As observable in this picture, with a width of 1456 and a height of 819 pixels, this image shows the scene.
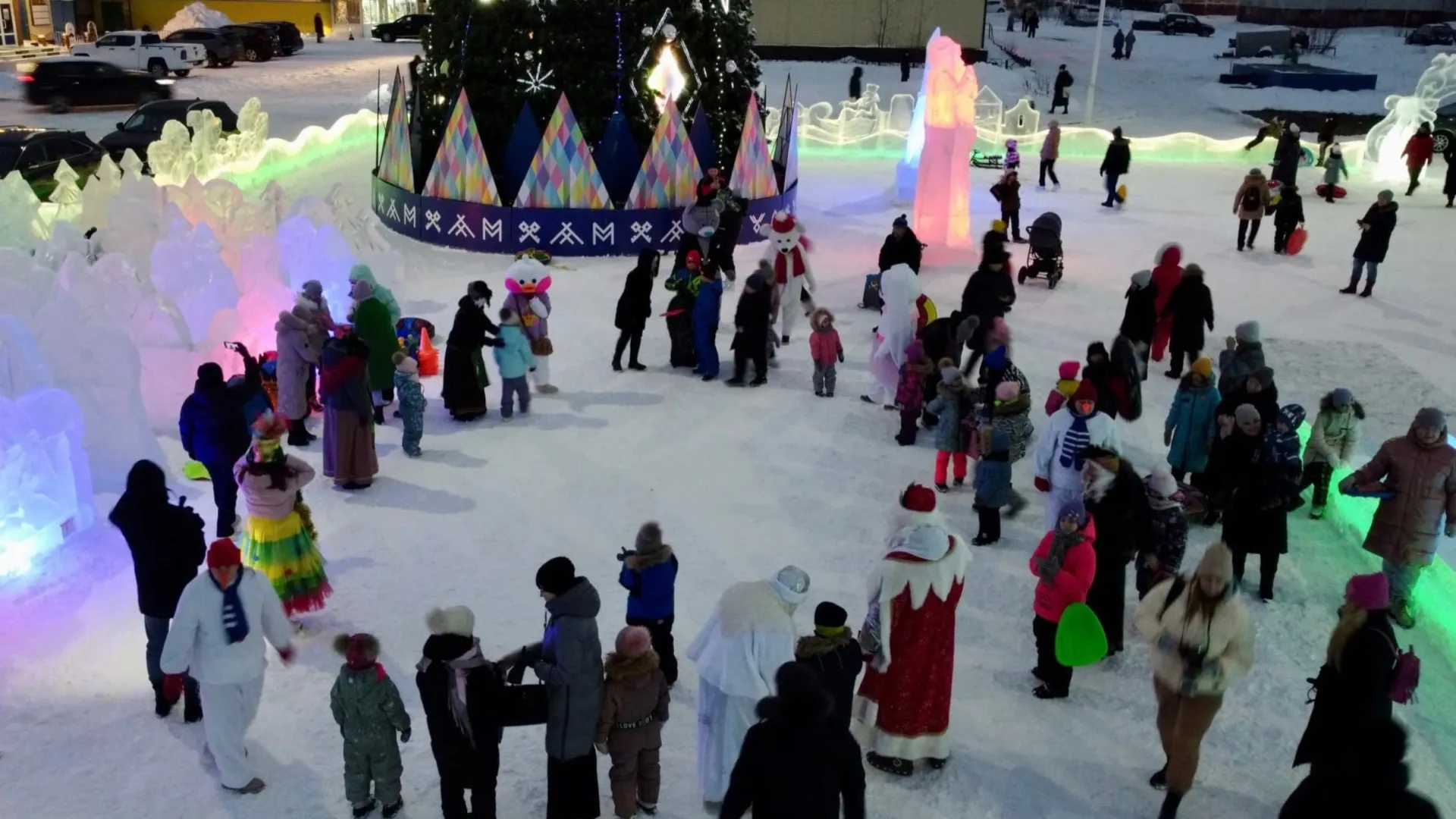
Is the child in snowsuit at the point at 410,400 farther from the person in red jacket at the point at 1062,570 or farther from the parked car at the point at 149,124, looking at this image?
the parked car at the point at 149,124

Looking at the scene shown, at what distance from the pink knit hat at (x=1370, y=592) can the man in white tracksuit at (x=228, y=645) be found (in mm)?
4482

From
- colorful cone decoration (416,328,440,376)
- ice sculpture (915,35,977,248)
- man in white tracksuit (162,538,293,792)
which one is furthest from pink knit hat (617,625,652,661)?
ice sculpture (915,35,977,248)

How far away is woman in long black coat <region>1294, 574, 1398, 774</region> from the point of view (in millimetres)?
4922

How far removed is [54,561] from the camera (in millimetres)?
7238

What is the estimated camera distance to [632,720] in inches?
193

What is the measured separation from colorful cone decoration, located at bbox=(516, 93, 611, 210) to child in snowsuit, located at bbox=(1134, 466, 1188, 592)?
9869 mm

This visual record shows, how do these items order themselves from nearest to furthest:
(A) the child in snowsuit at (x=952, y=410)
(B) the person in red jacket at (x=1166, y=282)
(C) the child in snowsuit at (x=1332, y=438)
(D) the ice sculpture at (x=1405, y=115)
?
(C) the child in snowsuit at (x=1332, y=438) < (A) the child in snowsuit at (x=952, y=410) < (B) the person in red jacket at (x=1166, y=282) < (D) the ice sculpture at (x=1405, y=115)

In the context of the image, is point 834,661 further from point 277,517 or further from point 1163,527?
point 277,517

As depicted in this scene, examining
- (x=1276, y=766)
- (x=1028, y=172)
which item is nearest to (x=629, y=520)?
(x=1276, y=766)

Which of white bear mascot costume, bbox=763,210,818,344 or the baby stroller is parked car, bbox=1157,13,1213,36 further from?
white bear mascot costume, bbox=763,210,818,344

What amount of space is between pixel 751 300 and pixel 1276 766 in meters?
5.68

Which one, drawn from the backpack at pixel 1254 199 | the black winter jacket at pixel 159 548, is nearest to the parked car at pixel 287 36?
the backpack at pixel 1254 199

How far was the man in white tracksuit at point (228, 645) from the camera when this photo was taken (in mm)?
4984

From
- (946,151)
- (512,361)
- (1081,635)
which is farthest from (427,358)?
(946,151)
